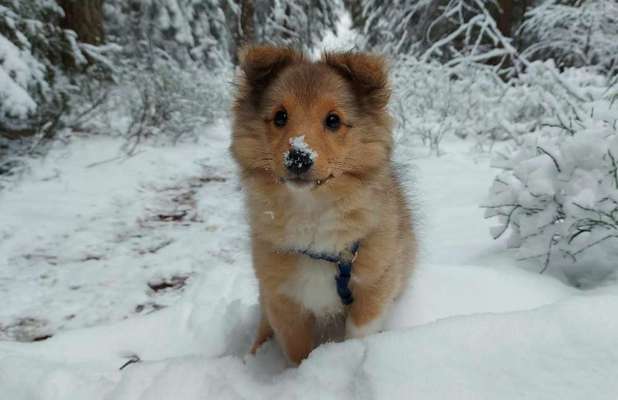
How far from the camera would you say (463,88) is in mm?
7328

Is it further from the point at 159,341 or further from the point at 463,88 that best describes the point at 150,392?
the point at 463,88

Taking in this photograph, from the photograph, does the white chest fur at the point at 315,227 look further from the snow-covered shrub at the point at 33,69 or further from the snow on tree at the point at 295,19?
the snow on tree at the point at 295,19

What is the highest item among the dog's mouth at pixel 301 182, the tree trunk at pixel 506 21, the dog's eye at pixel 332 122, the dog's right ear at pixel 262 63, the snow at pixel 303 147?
the tree trunk at pixel 506 21

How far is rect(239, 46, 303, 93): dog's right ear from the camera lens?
2027 mm

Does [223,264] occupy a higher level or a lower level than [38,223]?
lower

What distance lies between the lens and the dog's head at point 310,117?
1675 mm

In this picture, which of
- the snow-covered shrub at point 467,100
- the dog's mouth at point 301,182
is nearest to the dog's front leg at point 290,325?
the dog's mouth at point 301,182

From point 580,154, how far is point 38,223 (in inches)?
161

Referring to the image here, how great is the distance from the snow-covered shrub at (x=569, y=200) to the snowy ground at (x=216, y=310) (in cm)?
21

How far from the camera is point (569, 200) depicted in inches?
93.0

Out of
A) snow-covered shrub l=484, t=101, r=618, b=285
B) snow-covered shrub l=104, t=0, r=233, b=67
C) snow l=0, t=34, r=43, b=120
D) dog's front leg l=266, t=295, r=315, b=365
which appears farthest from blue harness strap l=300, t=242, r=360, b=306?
snow-covered shrub l=104, t=0, r=233, b=67

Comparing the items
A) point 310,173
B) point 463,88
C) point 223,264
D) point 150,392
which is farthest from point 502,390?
point 463,88

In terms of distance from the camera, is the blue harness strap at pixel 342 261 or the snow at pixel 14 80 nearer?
the blue harness strap at pixel 342 261

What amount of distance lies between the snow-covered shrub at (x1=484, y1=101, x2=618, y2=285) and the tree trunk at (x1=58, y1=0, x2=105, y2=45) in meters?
6.77
